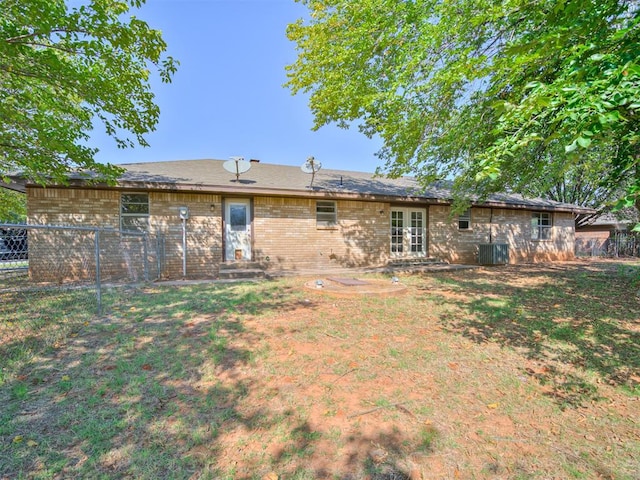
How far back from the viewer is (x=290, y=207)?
10602 millimetres

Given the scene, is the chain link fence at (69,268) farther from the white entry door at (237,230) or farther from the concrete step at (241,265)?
the white entry door at (237,230)

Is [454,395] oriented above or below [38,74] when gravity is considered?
below

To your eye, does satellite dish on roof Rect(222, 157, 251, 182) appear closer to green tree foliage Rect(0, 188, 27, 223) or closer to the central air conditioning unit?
the central air conditioning unit

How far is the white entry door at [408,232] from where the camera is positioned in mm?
12289

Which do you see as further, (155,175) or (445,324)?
(155,175)

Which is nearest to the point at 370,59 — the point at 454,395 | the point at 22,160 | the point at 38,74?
the point at 38,74

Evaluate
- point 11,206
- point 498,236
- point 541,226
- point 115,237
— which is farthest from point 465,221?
point 11,206

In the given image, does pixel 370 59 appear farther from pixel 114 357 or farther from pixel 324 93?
pixel 114 357

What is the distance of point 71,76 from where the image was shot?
19.4ft

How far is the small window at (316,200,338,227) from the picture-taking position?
11070mm

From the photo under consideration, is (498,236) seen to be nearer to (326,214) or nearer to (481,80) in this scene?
(326,214)

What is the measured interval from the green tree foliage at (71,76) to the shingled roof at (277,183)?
66.8 inches

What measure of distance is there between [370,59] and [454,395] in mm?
7808

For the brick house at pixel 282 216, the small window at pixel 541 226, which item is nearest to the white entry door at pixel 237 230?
the brick house at pixel 282 216
